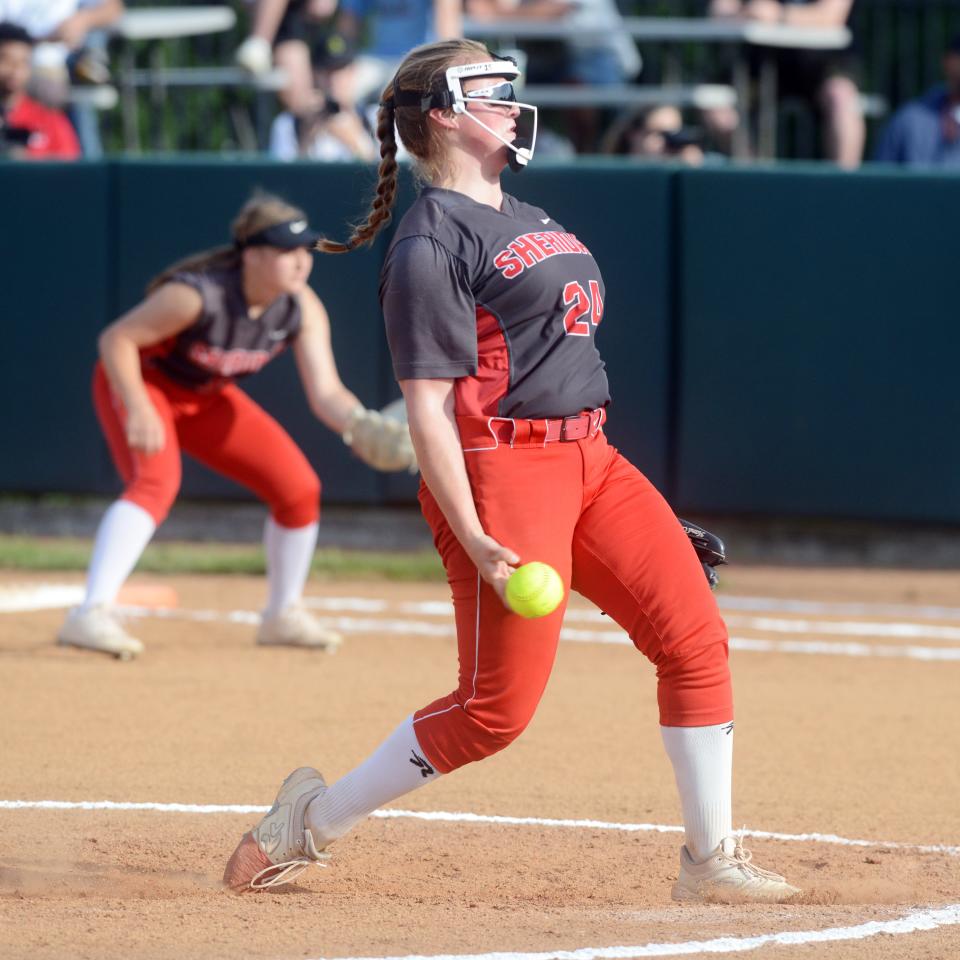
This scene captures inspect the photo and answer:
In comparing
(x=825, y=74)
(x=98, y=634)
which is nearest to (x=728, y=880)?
(x=98, y=634)

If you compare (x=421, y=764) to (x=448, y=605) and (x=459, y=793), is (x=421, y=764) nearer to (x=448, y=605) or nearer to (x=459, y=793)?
(x=459, y=793)

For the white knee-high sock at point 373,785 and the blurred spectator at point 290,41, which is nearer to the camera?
the white knee-high sock at point 373,785

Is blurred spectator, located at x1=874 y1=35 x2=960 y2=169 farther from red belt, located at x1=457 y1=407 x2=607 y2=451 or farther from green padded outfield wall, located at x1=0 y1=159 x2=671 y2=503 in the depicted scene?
red belt, located at x1=457 y1=407 x2=607 y2=451

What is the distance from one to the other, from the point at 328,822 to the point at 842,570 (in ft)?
21.2

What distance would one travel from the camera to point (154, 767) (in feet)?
17.0

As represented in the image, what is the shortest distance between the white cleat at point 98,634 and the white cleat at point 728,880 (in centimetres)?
359

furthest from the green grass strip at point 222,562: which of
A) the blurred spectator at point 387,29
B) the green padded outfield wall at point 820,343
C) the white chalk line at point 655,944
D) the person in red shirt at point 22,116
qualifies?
the white chalk line at point 655,944

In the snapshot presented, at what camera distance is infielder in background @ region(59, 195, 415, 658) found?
21.4ft

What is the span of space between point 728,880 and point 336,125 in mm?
8152

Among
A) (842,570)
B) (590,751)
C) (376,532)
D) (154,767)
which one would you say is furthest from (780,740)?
(376,532)

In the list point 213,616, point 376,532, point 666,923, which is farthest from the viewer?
point 376,532

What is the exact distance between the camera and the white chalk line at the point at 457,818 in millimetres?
4504

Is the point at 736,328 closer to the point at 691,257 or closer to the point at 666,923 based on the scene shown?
the point at 691,257

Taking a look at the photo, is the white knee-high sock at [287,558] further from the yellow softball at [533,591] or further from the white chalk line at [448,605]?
the yellow softball at [533,591]
